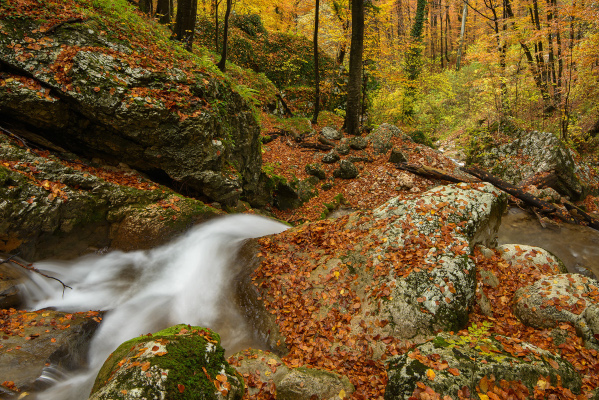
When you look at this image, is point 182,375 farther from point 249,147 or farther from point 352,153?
point 352,153

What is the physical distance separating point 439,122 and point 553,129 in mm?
8938

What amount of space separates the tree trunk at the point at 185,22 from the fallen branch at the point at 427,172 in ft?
30.8

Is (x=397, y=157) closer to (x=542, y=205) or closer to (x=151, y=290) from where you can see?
(x=542, y=205)

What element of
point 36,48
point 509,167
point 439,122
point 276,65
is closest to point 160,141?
point 36,48

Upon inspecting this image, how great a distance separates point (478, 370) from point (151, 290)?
18.3ft

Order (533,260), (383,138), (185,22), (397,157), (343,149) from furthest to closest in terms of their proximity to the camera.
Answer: (383,138)
(343,149)
(397,157)
(185,22)
(533,260)

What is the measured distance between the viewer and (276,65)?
66.7 ft

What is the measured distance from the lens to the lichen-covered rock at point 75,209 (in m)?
4.98

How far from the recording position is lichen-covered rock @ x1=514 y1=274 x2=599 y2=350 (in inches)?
154

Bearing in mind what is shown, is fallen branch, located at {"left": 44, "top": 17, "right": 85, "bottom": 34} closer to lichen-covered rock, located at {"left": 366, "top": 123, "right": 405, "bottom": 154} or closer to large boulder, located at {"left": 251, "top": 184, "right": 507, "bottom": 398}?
large boulder, located at {"left": 251, "top": 184, "right": 507, "bottom": 398}

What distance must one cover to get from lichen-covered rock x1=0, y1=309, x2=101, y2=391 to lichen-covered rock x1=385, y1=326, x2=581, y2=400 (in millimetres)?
4341

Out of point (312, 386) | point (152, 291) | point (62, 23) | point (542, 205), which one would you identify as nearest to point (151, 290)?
point (152, 291)

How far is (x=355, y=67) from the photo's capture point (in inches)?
531

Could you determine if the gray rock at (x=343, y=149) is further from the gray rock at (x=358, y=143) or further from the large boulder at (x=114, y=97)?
the large boulder at (x=114, y=97)
